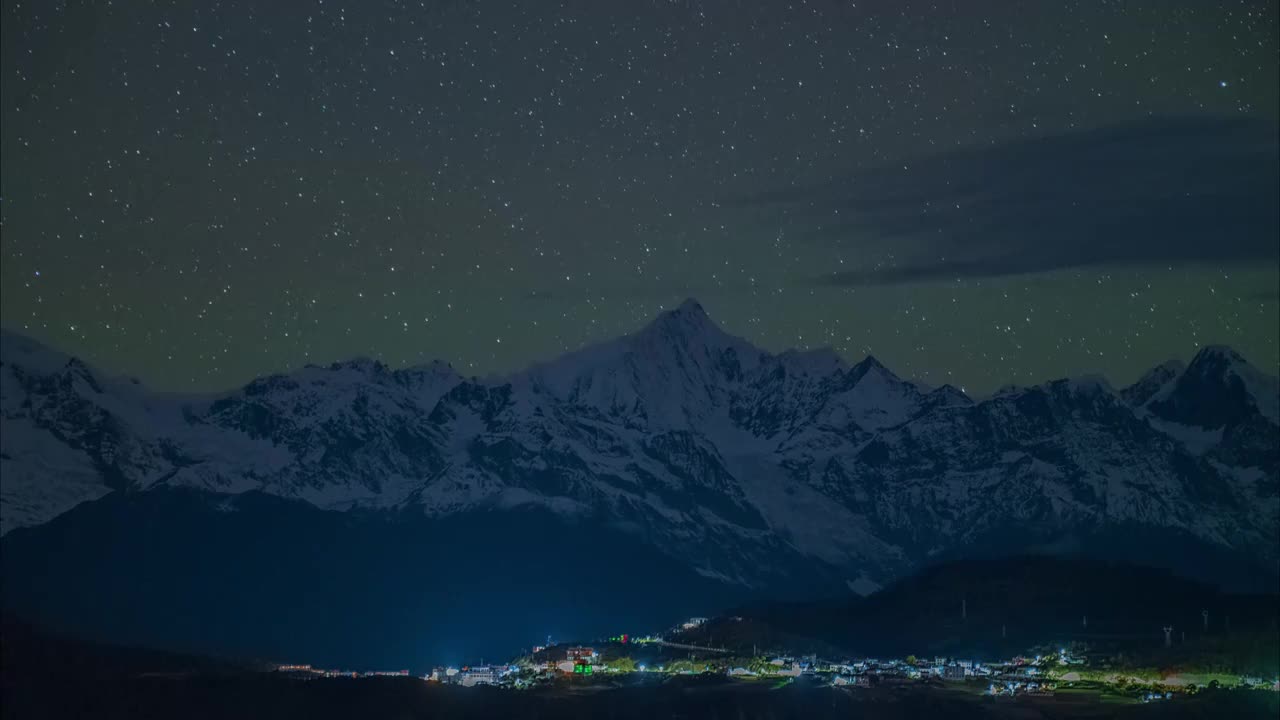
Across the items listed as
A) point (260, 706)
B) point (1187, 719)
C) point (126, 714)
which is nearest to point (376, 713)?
point (260, 706)

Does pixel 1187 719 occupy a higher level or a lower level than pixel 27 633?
lower

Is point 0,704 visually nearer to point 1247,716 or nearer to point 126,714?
point 126,714

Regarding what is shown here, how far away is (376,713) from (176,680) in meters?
25.4

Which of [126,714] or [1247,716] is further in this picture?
[1247,716]

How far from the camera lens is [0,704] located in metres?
139

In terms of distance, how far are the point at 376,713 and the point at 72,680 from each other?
51660 mm

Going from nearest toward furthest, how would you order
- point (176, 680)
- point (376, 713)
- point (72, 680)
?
point (72, 680) → point (176, 680) → point (376, 713)

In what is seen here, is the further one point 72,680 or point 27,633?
point 72,680

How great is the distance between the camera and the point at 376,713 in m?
198

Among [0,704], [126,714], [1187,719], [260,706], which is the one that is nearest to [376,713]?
[260,706]

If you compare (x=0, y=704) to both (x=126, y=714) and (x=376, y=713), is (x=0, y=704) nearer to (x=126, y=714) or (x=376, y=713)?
(x=126, y=714)

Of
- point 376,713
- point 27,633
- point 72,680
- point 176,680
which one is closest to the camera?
point 27,633

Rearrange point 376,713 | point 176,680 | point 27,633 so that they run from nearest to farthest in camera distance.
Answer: point 27,633 < point 176,680 < point 376,713

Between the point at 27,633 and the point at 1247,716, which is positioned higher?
the point at 27,633
